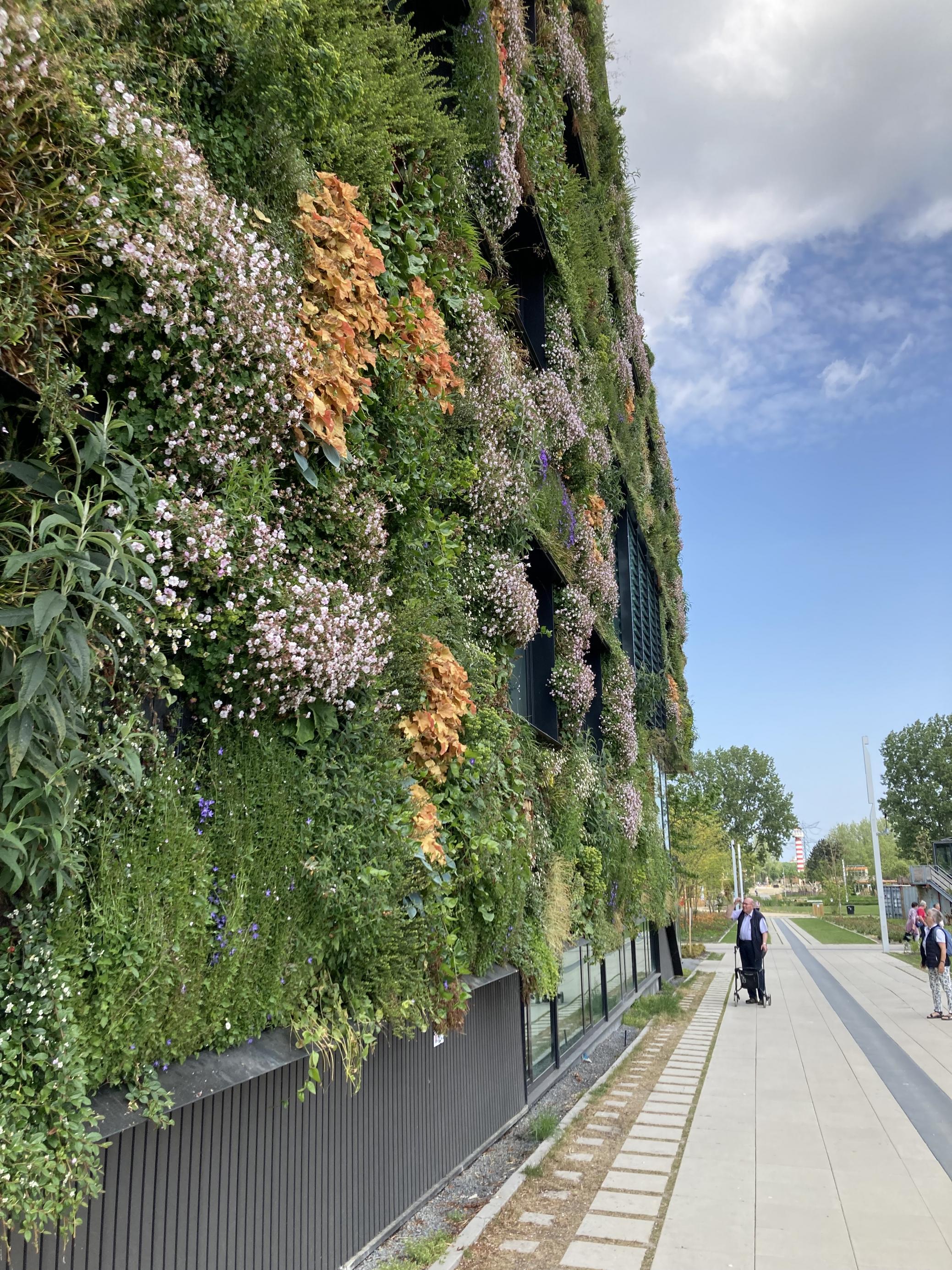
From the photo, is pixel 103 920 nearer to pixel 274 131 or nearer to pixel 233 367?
pixel 233 367

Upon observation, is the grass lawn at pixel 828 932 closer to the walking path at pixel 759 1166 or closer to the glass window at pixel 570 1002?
the walking path at pixel 759 1166

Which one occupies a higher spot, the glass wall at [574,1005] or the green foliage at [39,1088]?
the green foliage at [39,1088]

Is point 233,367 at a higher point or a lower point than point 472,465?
lower

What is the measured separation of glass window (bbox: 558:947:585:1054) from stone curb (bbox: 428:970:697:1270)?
111cm

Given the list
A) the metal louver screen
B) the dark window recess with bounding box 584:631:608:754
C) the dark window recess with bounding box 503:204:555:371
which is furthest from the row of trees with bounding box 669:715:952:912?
the dark window recess with bounding box 503:204:555:371

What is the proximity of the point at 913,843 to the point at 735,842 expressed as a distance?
28.2 m

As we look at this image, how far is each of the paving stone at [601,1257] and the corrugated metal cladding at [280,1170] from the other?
1.11 metres

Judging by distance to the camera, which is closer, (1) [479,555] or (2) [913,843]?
(1) [479,555]

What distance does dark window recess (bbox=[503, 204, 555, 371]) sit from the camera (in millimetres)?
10633

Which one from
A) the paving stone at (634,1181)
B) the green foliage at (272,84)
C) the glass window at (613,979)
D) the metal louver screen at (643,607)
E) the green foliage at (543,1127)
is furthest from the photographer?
the metal louver screen at (643,607)

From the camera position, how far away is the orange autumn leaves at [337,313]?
4.16 metres

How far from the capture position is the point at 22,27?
2.61m

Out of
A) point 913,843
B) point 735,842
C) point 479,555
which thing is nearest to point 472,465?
point 479,555

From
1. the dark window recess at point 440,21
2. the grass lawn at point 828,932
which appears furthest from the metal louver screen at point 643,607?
the grass lawn at point 828,932
